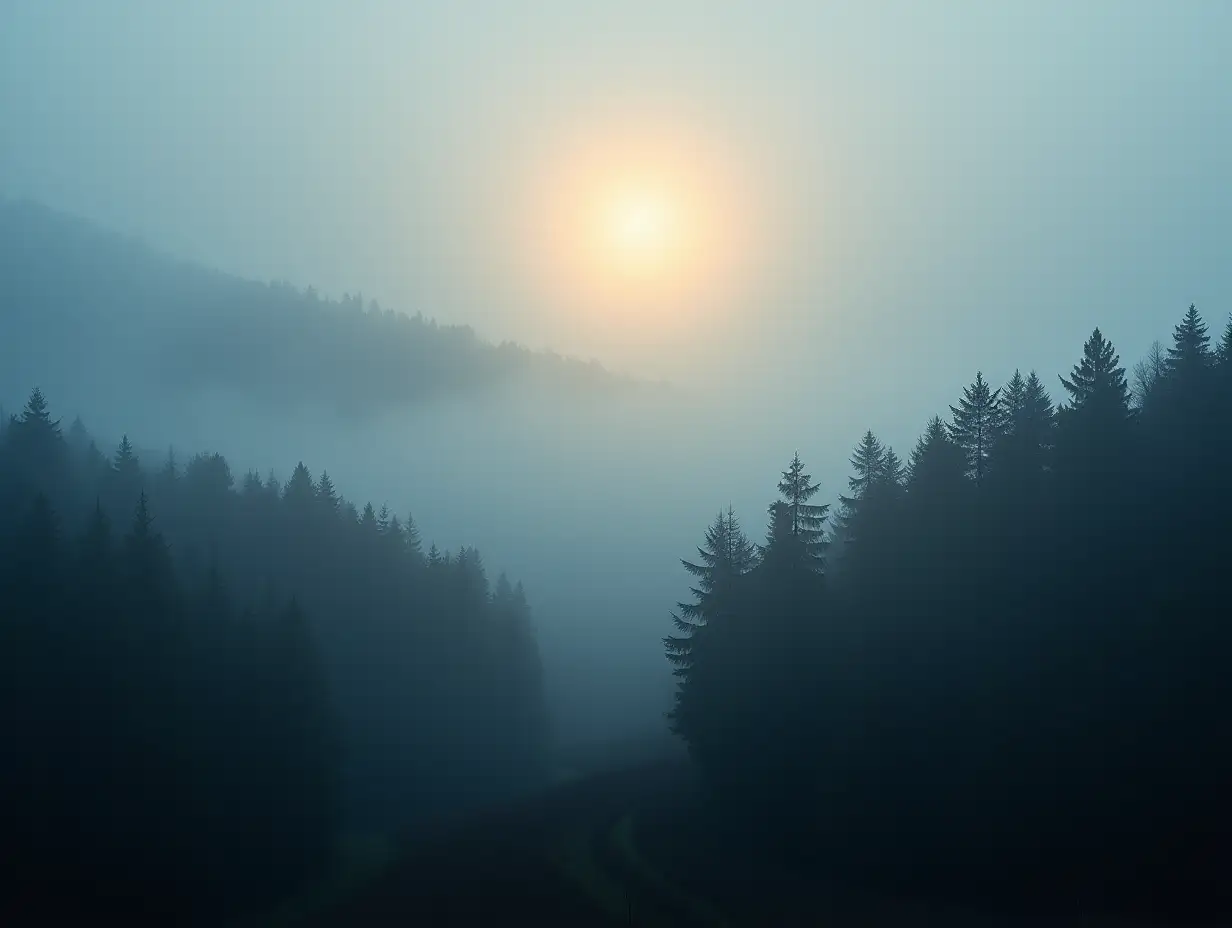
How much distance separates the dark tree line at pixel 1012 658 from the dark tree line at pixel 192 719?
1824cm

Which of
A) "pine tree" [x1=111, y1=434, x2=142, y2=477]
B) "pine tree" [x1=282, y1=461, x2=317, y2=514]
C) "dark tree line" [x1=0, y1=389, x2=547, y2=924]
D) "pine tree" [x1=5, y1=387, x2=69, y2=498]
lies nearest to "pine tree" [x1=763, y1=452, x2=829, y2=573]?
"dark tree line" [x1=0, y1=389, x2=547, y2=924]

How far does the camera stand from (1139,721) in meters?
28.6

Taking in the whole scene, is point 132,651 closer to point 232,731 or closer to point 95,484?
point 232,731

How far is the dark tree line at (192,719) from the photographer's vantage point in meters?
32.2

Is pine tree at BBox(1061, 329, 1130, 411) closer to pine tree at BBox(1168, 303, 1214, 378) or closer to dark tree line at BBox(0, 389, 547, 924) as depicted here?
pine tree at BBox(1168, 303, 1214, 378)

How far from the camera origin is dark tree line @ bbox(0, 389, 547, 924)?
32.2 m

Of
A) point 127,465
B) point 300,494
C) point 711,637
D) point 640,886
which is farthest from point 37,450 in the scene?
point 640,886

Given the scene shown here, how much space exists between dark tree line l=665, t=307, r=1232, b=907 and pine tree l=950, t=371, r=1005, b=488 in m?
0.12

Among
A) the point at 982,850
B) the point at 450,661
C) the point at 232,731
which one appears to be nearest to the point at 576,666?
the point at 450,661

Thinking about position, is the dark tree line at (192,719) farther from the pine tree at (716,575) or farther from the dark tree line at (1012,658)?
the dark tree line at (1012,658)

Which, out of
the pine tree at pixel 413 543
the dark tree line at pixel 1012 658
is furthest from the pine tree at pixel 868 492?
the pine tree at pixel 413 543

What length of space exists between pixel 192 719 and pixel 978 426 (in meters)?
36.1

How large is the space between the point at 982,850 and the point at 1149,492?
48.3 ft

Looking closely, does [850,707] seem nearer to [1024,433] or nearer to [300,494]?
[1024,433]
